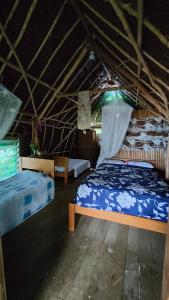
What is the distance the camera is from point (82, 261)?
6.20ft

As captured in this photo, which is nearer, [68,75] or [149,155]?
[68,75]

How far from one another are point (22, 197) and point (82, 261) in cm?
130

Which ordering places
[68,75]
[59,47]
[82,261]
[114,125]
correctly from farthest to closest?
1. [114,125]
2. [68,75]
3. [59,47]
4. [82,261]

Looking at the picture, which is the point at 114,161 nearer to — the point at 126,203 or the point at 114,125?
the point at 114,125

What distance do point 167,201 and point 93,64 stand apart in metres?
3.29

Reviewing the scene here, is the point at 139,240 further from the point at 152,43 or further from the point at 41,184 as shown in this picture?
the point at 152,43

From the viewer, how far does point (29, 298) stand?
1481mm

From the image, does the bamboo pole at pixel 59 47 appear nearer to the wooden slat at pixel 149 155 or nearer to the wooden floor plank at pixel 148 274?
the wooden slat at pixel 149 155

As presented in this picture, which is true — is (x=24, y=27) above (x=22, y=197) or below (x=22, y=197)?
above

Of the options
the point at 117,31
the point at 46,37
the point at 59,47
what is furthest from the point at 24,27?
the point at 117,31

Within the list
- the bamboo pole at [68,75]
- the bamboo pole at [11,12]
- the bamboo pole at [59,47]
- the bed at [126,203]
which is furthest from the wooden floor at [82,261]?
the bamboo pole at [11,12]

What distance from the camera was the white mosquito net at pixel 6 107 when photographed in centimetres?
198

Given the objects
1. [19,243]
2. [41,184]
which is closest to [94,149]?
[41,184]

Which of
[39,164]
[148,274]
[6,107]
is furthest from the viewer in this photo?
[39,164]
